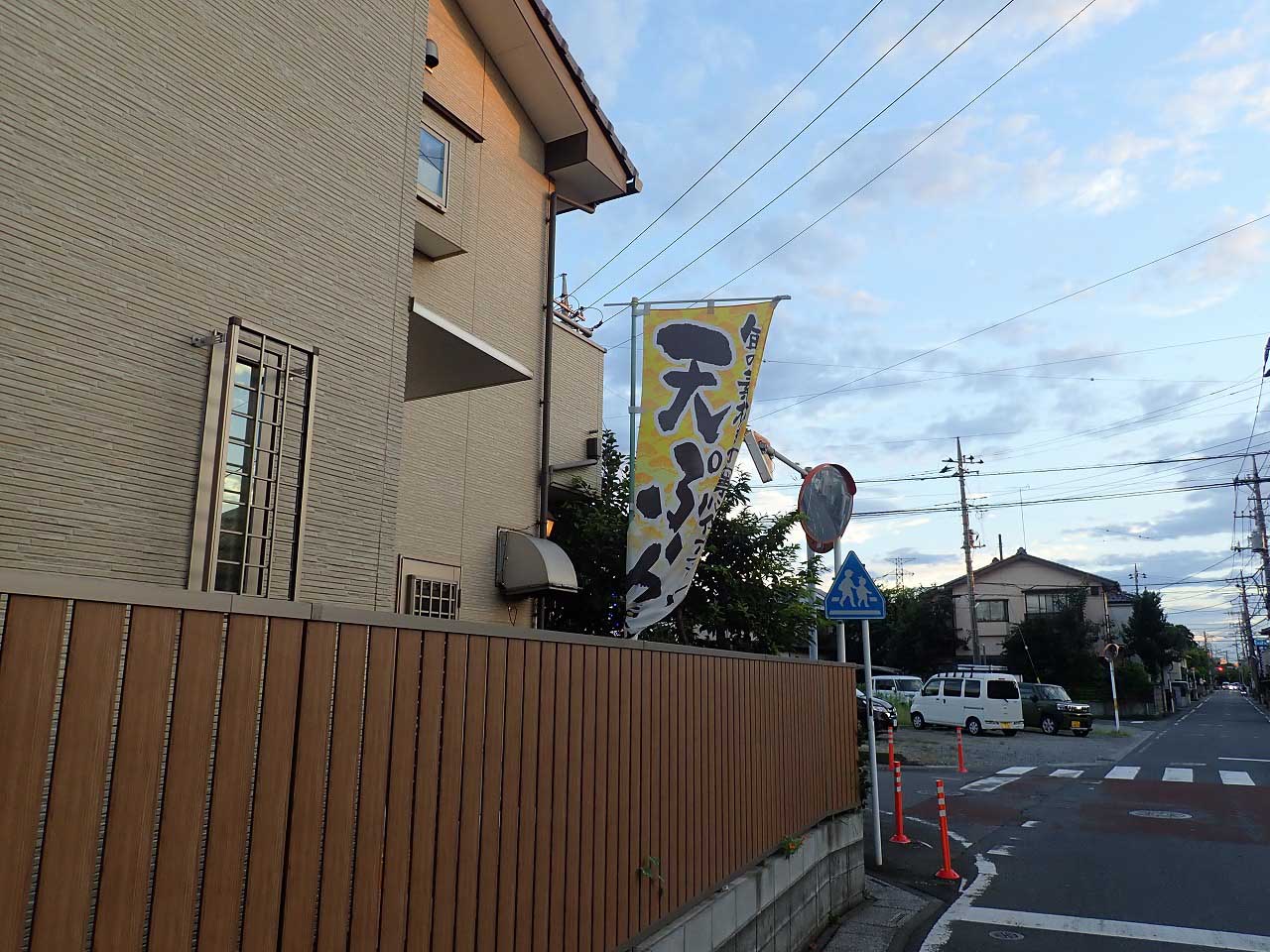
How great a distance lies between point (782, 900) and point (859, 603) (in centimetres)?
395

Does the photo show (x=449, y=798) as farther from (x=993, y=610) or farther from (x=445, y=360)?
(x=993, y=610)

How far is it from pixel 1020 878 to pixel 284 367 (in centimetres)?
852

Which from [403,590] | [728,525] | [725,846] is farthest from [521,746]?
[728,525]

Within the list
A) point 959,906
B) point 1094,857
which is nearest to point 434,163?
point 959,906

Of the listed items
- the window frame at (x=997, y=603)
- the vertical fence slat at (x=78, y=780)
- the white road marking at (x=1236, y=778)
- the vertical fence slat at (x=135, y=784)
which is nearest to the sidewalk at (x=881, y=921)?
the vertical fence slat at (x=135, y=784)

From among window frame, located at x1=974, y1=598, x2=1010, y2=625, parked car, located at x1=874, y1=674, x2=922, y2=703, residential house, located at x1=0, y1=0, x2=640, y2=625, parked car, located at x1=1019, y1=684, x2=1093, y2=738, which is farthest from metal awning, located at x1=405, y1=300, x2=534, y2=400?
window frame, located at x1=974, y1=598, x2=1010, y2=625

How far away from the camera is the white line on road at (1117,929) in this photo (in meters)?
7.02

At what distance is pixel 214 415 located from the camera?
5266 millimetres

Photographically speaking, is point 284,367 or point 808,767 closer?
point 284,367

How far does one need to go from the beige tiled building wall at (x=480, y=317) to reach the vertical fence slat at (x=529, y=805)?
213 inches

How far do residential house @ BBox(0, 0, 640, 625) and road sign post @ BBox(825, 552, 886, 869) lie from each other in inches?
168

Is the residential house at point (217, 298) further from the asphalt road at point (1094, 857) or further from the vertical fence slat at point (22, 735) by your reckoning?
the asphalt road at point (1094, 857)

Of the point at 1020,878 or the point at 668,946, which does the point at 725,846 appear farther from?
the point at 1020,878

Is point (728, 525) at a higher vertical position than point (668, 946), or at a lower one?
higher
